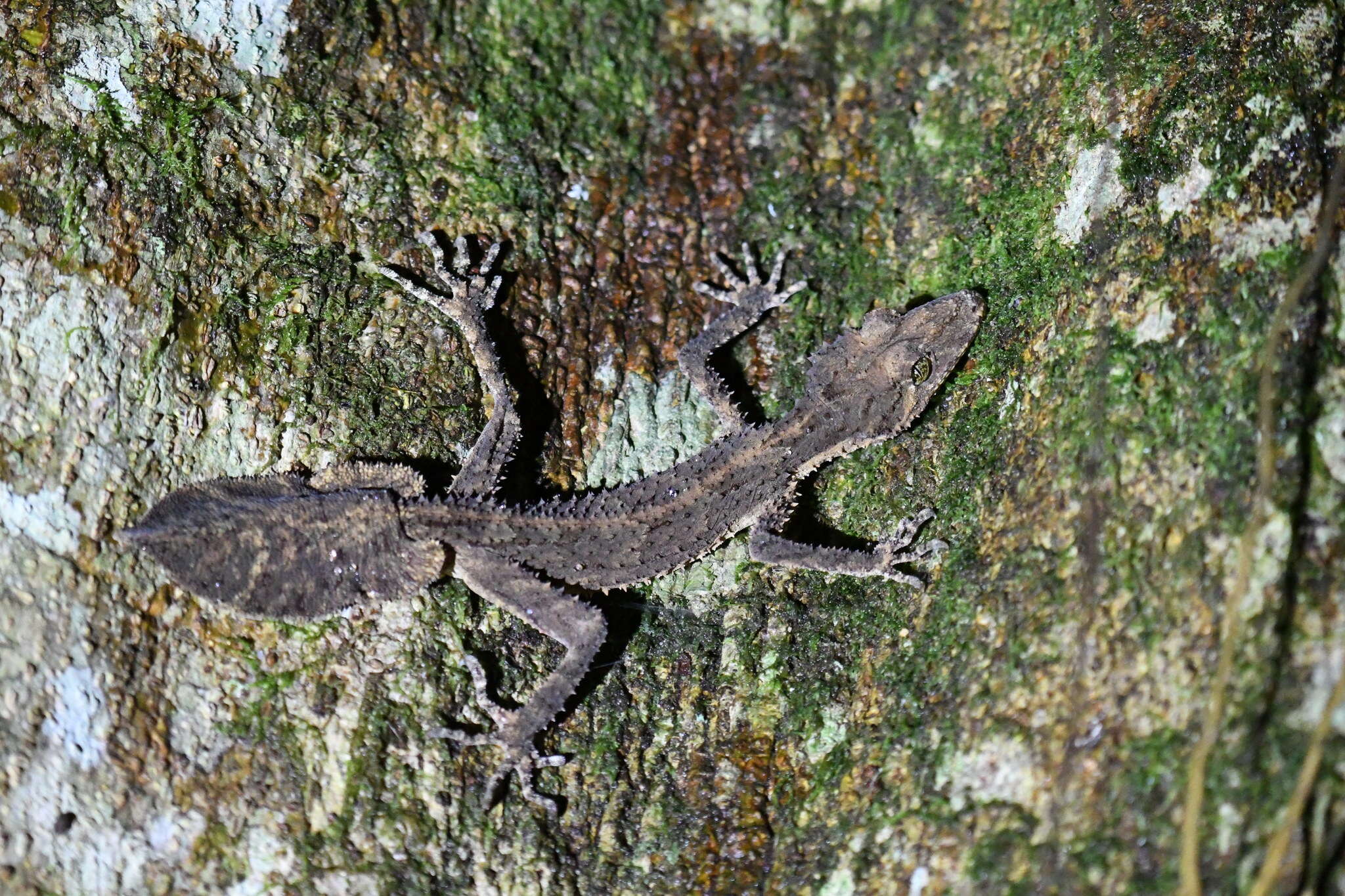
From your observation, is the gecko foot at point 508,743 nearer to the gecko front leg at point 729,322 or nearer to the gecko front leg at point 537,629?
the gecko front leg at point 537,629

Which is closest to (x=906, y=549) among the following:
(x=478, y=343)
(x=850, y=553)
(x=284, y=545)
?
(x=850, y=553)

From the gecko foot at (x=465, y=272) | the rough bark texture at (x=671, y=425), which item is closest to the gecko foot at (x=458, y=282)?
the gecko foot at (x=465, y=272)

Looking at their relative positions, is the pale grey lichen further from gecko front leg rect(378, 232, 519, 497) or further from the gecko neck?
gecko front leg rect(378, 232, 519, 497)

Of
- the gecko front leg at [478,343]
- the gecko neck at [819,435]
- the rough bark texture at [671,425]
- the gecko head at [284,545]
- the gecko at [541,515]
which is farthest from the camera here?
the gecko neck at [819,435]

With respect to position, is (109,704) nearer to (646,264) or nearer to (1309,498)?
(646,264)

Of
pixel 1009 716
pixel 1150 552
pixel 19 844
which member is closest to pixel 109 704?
pixel 19 844
